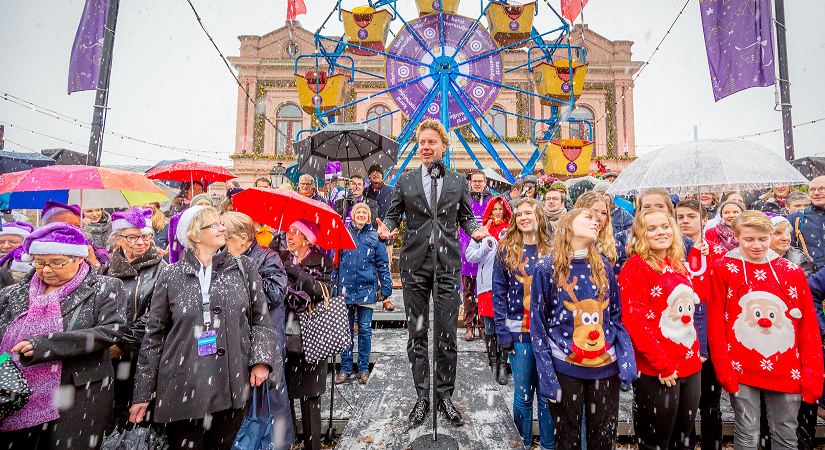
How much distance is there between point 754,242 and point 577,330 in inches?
55.3

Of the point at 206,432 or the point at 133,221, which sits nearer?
the point at 206,432

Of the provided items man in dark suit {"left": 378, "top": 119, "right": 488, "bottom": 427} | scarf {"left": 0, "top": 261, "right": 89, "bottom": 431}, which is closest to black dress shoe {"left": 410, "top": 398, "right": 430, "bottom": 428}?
man in dark suit {"left": 378, "top": 119, "right": 488, "bottom": 427}

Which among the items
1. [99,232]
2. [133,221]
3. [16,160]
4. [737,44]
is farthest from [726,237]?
[16,160]

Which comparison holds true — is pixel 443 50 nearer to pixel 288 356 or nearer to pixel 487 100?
pixel 487 100

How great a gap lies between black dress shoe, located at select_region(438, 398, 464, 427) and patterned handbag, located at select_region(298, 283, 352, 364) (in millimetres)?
864

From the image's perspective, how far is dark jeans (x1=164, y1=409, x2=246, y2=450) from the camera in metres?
2.00

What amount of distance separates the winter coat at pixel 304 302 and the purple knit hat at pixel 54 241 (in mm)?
1185

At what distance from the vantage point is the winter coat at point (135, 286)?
2314 millimetres

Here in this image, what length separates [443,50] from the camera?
923 centimetres

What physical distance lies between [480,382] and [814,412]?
8.00 ft

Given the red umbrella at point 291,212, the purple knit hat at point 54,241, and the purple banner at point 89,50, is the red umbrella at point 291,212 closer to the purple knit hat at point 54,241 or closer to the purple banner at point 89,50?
the purple knit hat at point 54,241

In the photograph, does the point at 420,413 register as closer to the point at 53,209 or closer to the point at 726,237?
the point at 726,237

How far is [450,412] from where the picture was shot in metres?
2.77

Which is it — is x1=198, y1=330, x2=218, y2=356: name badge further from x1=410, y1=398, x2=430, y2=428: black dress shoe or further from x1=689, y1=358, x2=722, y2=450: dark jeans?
x1=689, y1=358, x2=722, y2=450: dark jeans
